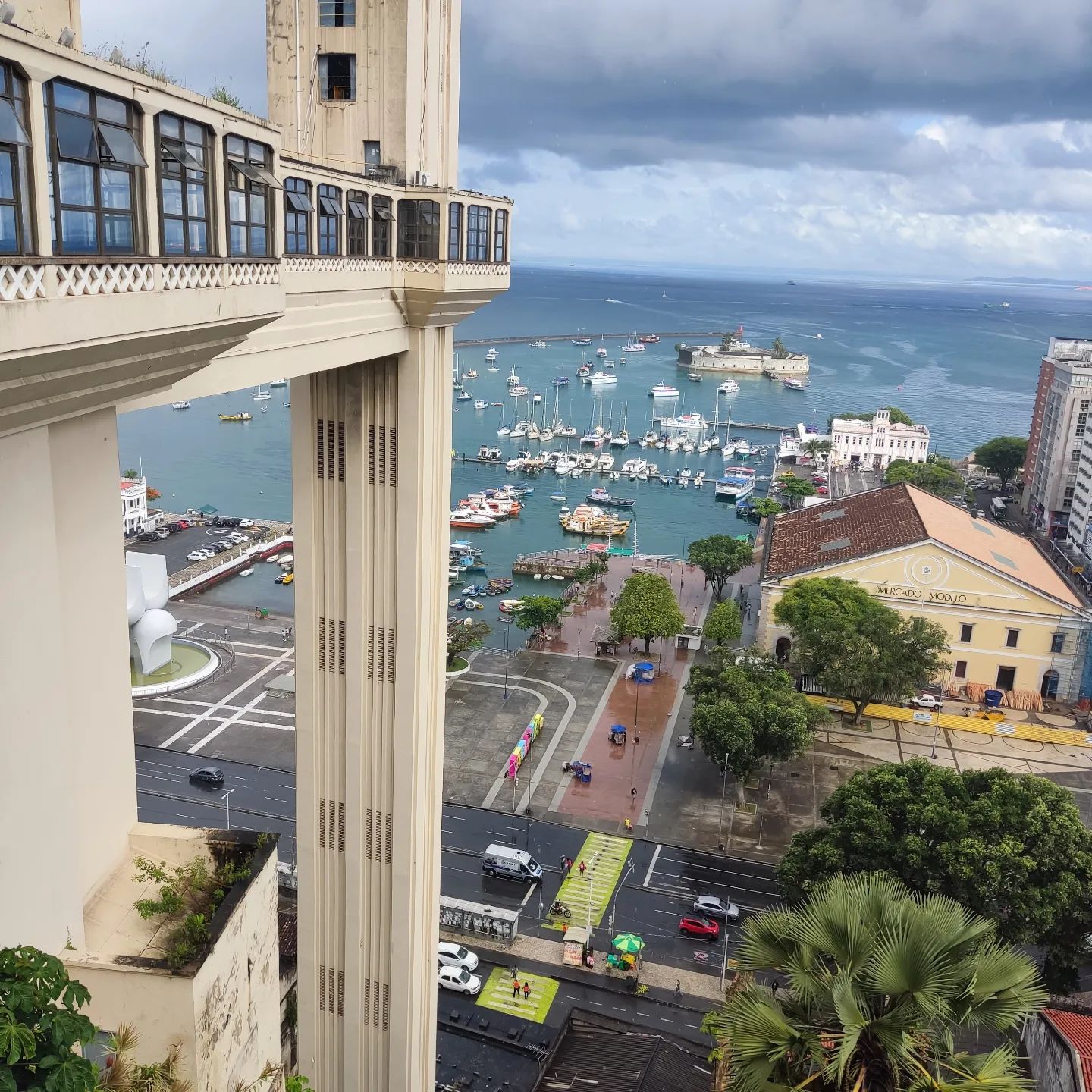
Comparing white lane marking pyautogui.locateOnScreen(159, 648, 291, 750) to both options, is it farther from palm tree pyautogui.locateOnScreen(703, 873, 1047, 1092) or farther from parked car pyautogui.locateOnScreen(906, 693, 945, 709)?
palm tree pyautogui.locateOnScreen(703, 873, 1047, 1092)

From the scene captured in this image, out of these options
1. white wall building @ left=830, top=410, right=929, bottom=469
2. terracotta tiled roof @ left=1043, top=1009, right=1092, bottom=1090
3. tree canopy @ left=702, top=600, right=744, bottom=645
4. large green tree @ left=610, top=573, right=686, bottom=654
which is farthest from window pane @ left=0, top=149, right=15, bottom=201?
white wall building @ left=830, top=410, right=929, bottom=469

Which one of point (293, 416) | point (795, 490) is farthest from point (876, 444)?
point (293, 416)

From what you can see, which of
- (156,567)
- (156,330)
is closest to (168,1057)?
(156,330)

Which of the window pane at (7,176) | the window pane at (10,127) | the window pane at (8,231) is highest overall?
the window pane at (10,127)

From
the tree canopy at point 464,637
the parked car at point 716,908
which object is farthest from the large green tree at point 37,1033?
the tree canopy at point 464,637

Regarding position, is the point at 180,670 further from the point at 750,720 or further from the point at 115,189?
the point at 115,189

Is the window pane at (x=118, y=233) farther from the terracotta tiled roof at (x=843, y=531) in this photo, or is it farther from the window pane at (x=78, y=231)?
the terracotta tiled roof at (x=843, y=531)

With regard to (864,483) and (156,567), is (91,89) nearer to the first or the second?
(156,567)
